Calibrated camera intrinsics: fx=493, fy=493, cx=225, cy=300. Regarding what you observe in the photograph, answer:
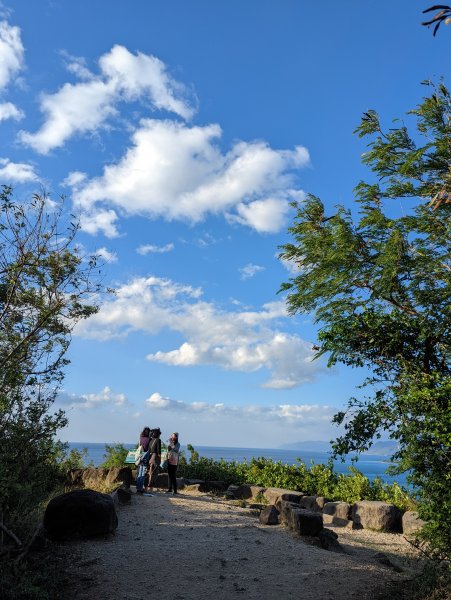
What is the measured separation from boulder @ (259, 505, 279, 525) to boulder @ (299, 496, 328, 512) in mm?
3295

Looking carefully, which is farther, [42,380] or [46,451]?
[42,380]

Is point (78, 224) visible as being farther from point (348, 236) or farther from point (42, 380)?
point (348, 236)

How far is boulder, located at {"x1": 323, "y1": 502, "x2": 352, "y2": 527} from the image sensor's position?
502 inches

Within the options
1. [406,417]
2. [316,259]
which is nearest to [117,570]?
[406,417]

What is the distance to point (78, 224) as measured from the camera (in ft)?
34.8

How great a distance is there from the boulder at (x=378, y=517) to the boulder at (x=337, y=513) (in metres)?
0.23

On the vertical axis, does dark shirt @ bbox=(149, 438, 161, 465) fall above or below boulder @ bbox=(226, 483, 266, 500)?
above

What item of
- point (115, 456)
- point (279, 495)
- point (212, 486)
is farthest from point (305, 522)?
point (115, 456)

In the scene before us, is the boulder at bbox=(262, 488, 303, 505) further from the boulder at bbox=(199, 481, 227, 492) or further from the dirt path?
the dirt path

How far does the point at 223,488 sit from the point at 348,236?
425 inches

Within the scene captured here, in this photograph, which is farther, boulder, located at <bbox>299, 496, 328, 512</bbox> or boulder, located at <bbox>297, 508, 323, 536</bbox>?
boulder, located at <bbox>299, 496, 328, 512</bbox>

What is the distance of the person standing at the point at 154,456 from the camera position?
14.5 meters

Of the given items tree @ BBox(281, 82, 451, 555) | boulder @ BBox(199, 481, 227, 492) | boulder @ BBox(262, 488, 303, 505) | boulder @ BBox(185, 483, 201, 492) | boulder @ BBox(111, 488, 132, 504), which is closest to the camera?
tree @ BBox(281, 82, 451, 555)

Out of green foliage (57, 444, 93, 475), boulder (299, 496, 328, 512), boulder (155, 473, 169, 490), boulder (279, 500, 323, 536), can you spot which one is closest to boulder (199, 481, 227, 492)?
boulder (155, 473, 169, 490)
